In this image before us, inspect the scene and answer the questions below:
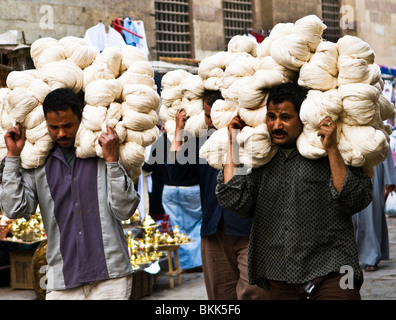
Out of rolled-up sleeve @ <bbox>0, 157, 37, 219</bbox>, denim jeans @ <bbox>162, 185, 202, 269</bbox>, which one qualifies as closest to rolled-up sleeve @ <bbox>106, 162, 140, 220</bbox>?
rolled-up sleeve @ <bbox>0, 157, 37, 219</bbox>

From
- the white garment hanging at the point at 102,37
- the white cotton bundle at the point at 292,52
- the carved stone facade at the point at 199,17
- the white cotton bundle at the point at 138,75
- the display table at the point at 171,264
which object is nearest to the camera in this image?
the white cotton bundle at the point at 292,52

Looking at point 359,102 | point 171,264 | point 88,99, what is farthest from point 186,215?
point 359,102

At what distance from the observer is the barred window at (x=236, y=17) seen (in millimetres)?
15625

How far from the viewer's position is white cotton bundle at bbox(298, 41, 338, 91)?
3.88m

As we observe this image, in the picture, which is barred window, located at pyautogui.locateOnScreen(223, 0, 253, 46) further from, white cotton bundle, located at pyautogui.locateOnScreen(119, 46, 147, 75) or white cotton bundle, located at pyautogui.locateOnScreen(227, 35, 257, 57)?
white cotton bundle, located at pyautogui.locateOnScreen(119, 46, 147, 75)

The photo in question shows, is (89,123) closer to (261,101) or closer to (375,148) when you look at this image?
(261,101)

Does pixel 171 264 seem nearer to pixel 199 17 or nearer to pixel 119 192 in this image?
pixel 119 192

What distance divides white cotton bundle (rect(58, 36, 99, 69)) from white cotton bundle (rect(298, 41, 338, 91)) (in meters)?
1.31

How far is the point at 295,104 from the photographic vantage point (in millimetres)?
3920

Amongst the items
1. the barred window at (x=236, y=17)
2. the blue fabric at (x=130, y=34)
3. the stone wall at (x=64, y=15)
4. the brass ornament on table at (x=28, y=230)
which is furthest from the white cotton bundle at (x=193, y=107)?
the barred window at (x=236, y=17)

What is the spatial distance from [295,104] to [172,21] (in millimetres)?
10722

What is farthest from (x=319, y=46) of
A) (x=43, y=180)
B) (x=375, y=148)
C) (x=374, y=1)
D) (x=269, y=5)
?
(x=374, y=1)

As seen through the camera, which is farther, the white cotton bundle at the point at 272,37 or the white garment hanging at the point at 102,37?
the white garment hanging at the point at 102,37

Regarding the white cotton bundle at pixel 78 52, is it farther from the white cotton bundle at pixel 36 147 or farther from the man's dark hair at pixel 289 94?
the man's dark hair at pixel 289 94
